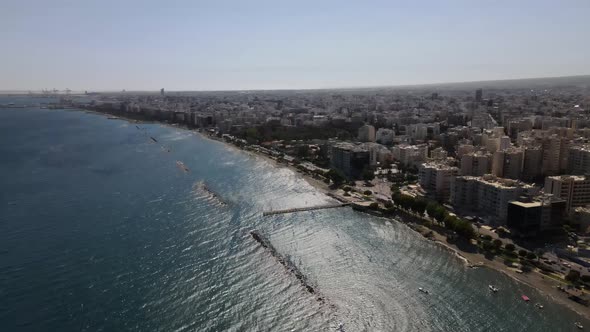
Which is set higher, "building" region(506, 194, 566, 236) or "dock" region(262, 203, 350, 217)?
"building" region(506, 194, 566, 236)

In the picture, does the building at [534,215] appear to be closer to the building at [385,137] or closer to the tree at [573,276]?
the tree at [573,276]

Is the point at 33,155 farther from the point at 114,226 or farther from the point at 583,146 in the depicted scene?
the point at 583,146

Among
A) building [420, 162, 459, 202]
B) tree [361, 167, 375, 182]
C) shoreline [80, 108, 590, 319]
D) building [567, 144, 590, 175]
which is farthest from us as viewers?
tree [361, 167, 375, 182]

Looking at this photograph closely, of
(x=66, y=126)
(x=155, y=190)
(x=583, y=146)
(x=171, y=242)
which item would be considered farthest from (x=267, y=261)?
(x=66, y=126)

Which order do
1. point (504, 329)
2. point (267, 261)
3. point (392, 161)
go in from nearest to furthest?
point (504, 329) < point (267, 261) < point (392, 161)

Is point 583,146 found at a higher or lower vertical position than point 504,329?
higher

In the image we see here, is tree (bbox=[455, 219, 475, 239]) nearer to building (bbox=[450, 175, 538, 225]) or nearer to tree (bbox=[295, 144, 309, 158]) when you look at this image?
building (bbox=[450, 175, 538, 225])

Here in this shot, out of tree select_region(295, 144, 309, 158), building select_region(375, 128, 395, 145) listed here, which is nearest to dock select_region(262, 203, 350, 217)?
tree select_region(295, 144, 309, 158)
